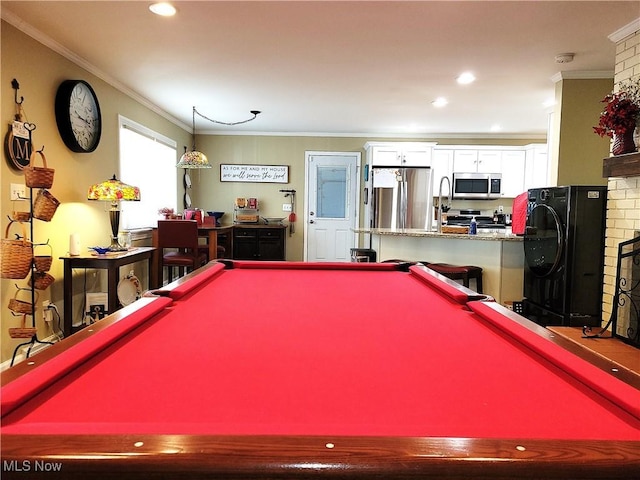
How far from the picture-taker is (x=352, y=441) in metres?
0.68

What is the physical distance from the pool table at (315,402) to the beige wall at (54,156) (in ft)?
6.77

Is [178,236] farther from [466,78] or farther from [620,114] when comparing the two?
[620,114]

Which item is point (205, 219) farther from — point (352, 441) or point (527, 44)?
point (352, 441)

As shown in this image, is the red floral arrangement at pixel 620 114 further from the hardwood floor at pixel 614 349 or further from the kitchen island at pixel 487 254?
the hardwood floor at pixel 614 349

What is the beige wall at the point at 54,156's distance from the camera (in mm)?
2828

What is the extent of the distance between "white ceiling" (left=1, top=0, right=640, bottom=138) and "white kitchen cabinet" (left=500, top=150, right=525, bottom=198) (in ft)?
5.27

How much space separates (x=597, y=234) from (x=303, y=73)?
2812mm

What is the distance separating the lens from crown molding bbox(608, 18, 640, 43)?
9.50ft

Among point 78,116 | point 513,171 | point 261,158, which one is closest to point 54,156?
point 78,116

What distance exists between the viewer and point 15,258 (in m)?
2.61

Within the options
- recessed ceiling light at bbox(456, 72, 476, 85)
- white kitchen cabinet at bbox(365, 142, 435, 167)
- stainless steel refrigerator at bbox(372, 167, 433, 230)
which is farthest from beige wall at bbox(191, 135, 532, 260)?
recessed ceiling light at bbox(456, 72, 476, 85)

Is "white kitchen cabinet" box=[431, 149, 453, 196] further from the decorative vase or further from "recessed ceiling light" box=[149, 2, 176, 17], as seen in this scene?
"recessed ceiling light" box=[149, 2, 176, 17]

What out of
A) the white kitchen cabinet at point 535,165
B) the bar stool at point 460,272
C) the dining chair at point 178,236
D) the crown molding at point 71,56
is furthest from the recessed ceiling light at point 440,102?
the crown molding at point 71,56

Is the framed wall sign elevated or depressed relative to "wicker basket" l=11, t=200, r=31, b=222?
elevated
